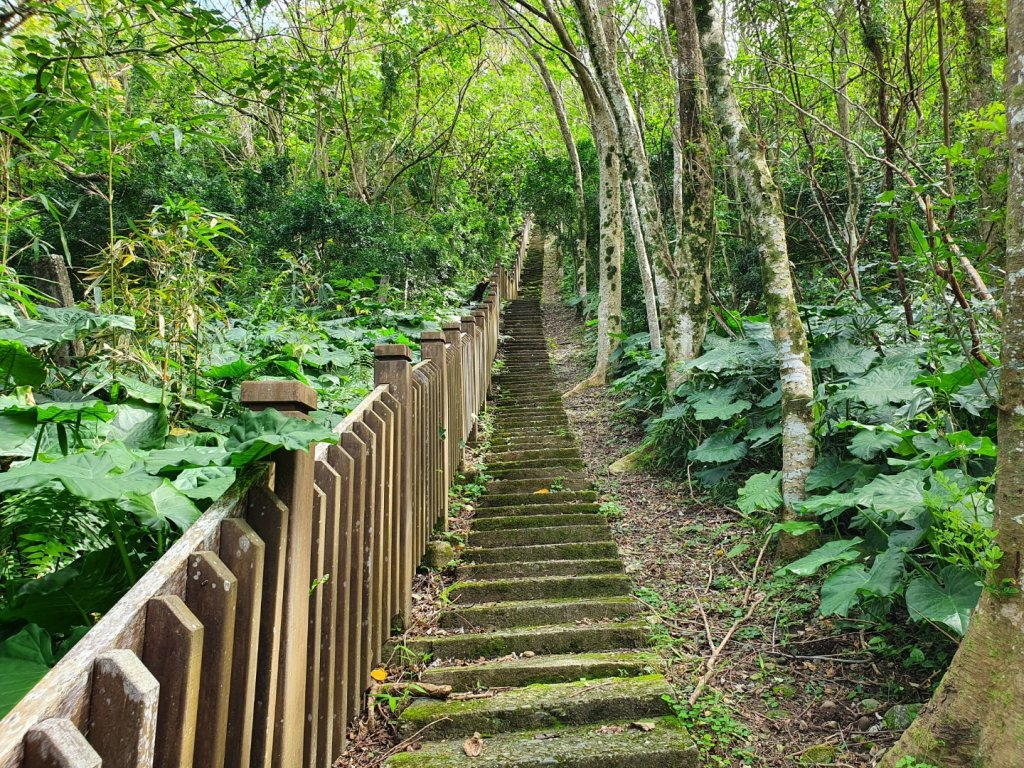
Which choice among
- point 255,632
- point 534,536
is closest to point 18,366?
point 255,632

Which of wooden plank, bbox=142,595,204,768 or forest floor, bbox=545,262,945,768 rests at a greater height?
wooden plank, bbox=142,595,204,768

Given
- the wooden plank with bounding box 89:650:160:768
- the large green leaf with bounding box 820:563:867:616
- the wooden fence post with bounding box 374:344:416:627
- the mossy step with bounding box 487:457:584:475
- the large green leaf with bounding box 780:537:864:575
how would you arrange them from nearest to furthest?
the wooden plank with bounding box 89:650:160:768
the large green leaf with bounding box 820:563:867:616
the large green leaf with bounding box 780:537:864:575
the wooden fence post with bounding box 374:344:416:627
the mossy step with bounding box 487:457:584:475

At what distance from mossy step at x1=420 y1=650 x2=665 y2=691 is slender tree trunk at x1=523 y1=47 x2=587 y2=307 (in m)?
11.5

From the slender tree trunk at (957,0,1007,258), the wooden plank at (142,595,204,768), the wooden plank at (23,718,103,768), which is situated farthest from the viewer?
the slender tree trunk at (957,0,1007,258)

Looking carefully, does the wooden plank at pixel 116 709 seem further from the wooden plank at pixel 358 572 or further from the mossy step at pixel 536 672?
the mossy step at pixel 536 672

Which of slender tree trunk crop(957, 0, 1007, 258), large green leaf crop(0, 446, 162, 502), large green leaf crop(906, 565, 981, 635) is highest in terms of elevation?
slender tree trunk crop(957, 0, 1007, 258)

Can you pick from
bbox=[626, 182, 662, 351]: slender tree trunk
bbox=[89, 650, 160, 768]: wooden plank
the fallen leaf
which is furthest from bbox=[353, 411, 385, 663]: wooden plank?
bbox=[626, 182, 662, 351]: slender tree trunk

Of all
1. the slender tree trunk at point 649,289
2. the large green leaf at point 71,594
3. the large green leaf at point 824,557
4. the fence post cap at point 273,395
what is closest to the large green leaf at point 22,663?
the large green leaf at point 71,594

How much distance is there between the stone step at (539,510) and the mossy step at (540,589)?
3.65ft

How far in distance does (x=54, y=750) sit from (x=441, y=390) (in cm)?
357

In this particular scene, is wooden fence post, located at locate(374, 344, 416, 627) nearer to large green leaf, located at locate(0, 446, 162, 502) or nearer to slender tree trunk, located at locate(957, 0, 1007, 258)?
large green leaf, located at locate(0, 446, 162, 502)

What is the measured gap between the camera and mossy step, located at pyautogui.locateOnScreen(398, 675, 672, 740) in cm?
260

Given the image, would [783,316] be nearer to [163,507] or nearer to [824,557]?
[824,557]

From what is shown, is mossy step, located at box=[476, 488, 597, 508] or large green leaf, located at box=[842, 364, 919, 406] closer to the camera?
large green leaf, located at box=[842, 364, 919, 406]
